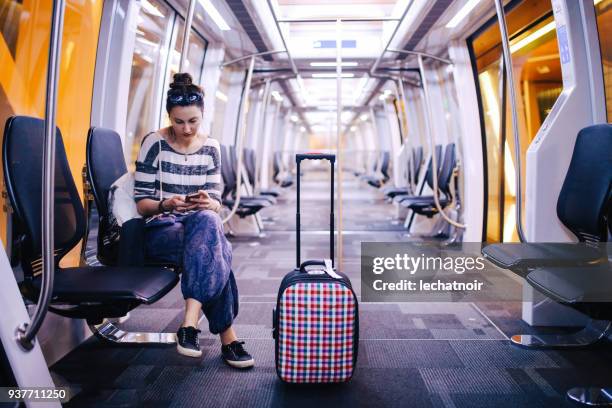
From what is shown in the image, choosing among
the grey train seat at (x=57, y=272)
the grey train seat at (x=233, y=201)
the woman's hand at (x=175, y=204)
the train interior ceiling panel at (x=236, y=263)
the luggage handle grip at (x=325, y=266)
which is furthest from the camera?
the grey train seat at (x=233, y=201)

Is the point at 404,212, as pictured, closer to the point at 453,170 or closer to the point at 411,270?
the point at 453,170

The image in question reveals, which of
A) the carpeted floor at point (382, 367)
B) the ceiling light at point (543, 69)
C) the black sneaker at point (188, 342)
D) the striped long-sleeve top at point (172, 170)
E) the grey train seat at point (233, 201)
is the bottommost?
the carpeted floor at point (382, 367)

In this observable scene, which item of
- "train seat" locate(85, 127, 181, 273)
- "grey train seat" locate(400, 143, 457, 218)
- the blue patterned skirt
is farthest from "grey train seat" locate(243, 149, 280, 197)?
the blue patterned skirt

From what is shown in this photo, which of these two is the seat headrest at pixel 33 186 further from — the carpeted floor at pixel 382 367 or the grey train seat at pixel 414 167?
the grey train seat at pixel 414 167

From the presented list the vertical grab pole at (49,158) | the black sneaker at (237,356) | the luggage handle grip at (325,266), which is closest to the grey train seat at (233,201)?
the black sneaker at (237,356)

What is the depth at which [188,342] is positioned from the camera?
79.1 inches

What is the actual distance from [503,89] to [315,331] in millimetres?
3747

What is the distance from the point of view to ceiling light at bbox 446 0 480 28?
12.7 ft

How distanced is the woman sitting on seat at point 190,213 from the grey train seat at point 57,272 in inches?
6.3

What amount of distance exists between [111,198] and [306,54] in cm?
404

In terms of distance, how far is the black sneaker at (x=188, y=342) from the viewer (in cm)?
198

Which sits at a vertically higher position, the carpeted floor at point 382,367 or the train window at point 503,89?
the train window at point 503,89

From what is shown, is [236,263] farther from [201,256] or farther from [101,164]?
[201,256]

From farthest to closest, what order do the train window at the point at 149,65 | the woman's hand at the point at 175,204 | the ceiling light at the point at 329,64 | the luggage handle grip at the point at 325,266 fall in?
the ceiling light at the point at 329,64 < the train window at the point at 149,65 < the woman's hand at the point at 175,204 < the luggage handle grip at the point at 325,266
